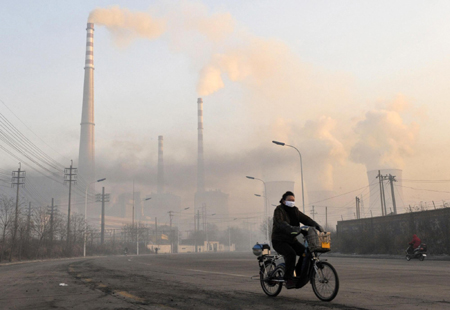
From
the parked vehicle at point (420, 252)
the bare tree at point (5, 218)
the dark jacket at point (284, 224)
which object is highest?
the bare tree at point (5, 218)

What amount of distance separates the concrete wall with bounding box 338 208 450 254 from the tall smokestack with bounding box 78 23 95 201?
90877mm

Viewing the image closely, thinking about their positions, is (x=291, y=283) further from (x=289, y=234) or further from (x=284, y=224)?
(x=284, y=224)

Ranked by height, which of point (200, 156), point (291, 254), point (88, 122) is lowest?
point (291, 254)

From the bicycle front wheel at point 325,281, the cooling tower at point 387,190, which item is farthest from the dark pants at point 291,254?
the cooling tower at point 387,190

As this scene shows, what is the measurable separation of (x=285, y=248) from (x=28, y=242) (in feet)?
144

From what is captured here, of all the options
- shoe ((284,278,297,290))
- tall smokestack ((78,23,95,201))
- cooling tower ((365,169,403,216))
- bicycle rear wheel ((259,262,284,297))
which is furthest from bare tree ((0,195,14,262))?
cooling tower ((365,169,403,216))

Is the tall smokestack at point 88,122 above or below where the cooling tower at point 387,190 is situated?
above

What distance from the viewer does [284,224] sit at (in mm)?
7109

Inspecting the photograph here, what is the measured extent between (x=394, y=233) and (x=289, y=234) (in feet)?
107

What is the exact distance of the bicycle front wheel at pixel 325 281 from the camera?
255 inches

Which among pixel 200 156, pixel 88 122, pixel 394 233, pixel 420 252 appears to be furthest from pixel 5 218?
pixel 200 156

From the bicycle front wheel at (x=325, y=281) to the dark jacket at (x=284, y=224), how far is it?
2.11 feet

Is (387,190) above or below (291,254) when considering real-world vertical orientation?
above

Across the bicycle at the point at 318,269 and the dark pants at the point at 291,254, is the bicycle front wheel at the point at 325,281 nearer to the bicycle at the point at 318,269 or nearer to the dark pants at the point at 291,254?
the bicycle at the point at 318,269
